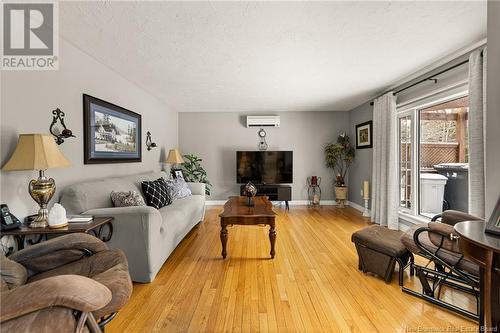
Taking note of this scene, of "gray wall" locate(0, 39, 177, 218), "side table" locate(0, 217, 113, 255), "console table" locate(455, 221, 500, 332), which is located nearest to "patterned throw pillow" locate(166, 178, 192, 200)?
"gray wall" locate(0, 39, 177, 218)

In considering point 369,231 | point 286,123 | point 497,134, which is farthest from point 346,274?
point 286,123

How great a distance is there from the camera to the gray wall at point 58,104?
1868 mm

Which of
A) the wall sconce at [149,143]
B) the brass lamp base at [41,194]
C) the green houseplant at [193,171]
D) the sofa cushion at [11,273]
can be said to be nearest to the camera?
the sofa cushion at [11,273]

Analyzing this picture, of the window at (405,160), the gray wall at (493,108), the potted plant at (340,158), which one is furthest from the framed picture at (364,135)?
the gray wall at (493,108)

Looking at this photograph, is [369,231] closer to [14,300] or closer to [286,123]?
[14,300]

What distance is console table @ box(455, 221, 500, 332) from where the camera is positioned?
3.38 ft

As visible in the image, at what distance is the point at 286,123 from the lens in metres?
5.93

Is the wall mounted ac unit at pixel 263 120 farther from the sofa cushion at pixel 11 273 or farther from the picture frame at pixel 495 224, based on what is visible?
the sofa cushion at pixel 11 273

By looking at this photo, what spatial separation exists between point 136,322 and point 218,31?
2502 millimetres

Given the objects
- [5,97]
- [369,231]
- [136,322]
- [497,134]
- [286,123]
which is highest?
[286,123]

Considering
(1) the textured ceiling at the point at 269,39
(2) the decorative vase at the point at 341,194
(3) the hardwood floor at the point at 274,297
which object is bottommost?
(3) the hardwood floor at the point at 274,297

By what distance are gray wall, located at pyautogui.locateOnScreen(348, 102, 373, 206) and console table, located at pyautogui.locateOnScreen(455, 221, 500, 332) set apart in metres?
3.87

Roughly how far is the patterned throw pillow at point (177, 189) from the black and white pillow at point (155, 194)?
5.5 inches

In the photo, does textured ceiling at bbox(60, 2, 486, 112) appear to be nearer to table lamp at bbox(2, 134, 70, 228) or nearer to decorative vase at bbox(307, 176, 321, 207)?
table lamp at bbox(2, 134, 70, 228)
